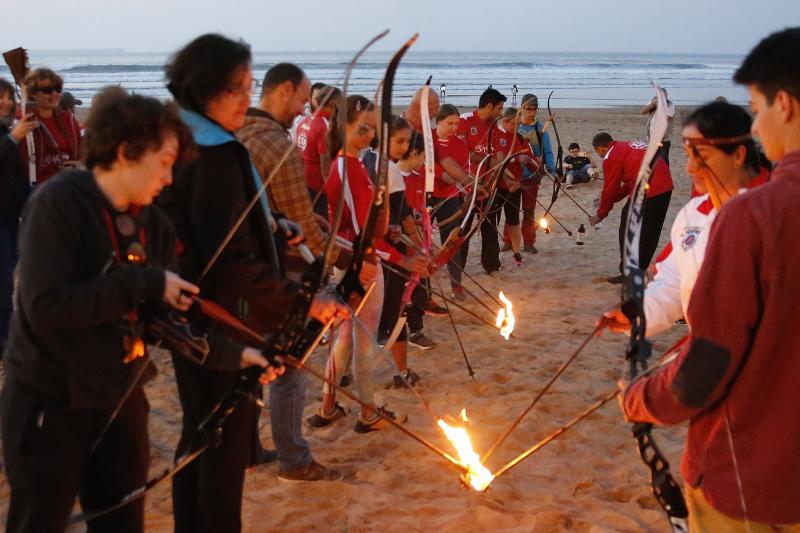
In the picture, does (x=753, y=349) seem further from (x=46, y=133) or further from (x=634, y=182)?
(x=634, y=182)

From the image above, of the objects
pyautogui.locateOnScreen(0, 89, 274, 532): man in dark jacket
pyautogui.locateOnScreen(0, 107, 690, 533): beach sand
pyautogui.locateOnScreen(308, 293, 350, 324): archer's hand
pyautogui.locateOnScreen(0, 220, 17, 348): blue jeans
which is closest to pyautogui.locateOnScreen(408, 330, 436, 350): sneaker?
pyautogui.locateOnScreen(0, 107, 690, 533): beach sand

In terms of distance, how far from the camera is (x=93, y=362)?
1989mm

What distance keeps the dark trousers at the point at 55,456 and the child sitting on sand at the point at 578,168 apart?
12373 mm

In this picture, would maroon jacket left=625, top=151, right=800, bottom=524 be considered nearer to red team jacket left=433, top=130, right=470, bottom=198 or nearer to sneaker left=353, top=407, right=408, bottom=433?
sneaker left=353, top=407, right=408, bottom=433

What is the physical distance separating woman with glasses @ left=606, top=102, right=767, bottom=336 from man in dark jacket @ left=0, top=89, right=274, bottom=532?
55.1 inches

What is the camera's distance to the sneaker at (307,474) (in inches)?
142

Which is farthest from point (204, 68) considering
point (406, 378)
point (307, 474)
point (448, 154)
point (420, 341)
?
point (448, 154)

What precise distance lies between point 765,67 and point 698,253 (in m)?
0.56

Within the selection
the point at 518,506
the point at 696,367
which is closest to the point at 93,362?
the point at 696,367

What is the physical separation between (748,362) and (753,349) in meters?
0.03

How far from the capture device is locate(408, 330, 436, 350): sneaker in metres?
5.75

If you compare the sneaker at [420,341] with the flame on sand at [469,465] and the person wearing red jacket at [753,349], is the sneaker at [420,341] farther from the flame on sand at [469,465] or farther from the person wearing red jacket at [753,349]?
the person wearing red jacket at [753,349]

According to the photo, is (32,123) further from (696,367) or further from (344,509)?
(696,367)

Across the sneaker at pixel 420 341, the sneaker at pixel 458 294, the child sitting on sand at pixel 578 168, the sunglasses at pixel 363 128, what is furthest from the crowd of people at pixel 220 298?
the child sitting on sand at pixel 578 168
